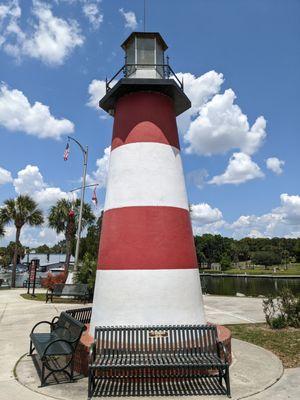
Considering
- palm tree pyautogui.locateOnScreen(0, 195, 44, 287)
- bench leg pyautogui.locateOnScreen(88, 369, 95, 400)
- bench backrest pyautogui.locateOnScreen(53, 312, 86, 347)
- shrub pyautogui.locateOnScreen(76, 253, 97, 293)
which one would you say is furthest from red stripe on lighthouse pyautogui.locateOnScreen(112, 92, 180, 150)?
palm tree pyautogui.locateOnScreen(0, 195, 44, 287)

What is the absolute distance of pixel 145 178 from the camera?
840cm

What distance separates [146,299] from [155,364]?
1.68m

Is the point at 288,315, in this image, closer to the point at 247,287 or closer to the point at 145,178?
the point at 145,178

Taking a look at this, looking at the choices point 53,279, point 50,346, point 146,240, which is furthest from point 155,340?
point 53,279

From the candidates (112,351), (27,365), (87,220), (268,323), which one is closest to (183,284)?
(112,351)

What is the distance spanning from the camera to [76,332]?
291 inches

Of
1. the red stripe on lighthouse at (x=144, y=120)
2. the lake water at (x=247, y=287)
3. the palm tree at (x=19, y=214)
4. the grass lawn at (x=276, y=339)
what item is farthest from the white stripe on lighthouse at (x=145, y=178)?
the palm tree at (x=19, y=214)

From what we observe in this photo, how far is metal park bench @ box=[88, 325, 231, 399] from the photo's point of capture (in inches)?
244

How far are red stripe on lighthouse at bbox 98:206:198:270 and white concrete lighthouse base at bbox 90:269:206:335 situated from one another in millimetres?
197

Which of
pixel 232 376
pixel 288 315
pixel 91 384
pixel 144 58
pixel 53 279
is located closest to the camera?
pixel 91 384

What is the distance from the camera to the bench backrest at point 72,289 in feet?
64.2

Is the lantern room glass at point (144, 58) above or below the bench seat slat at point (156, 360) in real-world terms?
above

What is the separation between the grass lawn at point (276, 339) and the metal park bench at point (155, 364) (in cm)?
233

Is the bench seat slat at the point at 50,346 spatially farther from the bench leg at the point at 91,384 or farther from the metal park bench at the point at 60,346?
the bench leg at the point at 91,384
